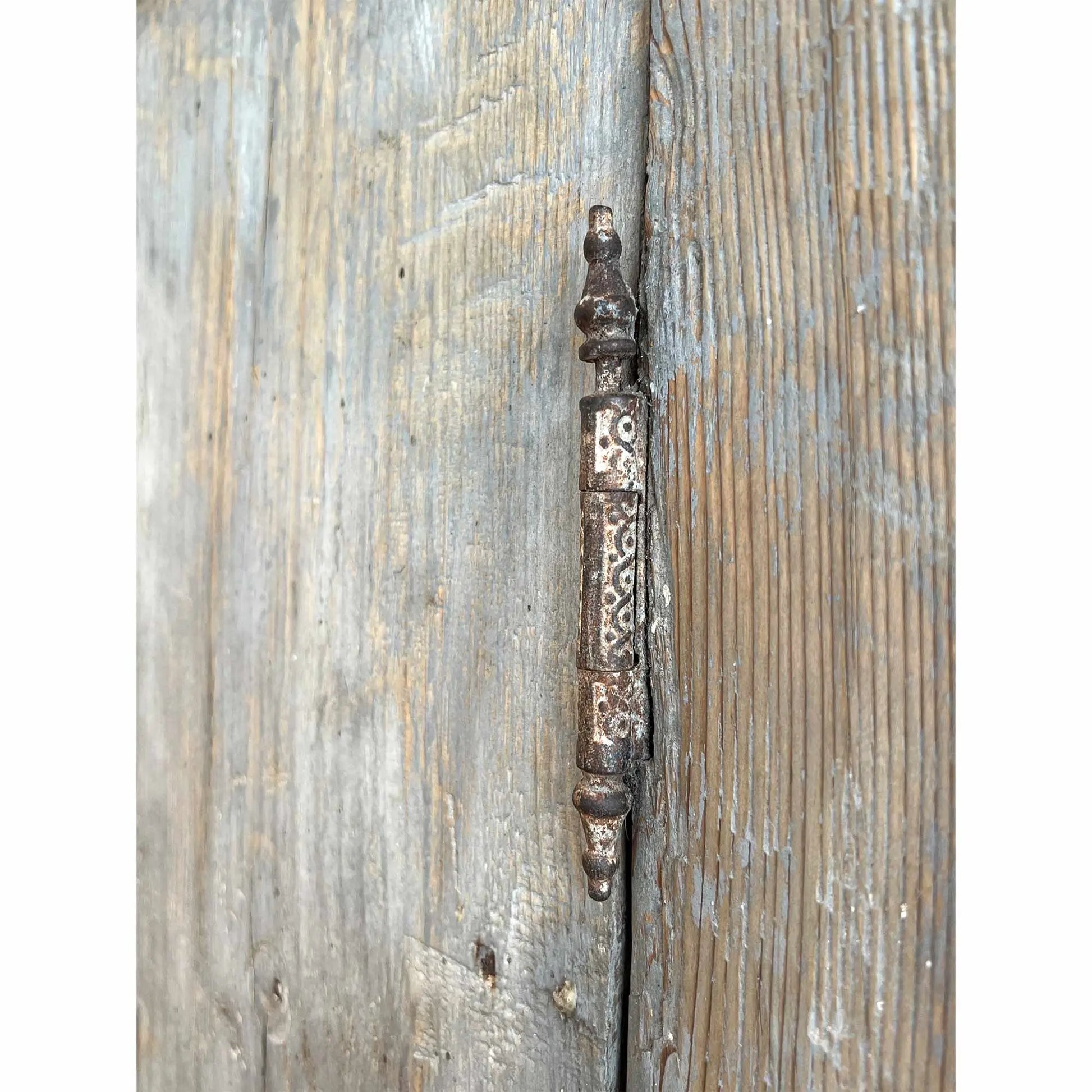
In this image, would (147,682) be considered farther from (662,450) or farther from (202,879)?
(662,450)

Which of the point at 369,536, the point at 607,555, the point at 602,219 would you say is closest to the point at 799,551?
the point at 607,555

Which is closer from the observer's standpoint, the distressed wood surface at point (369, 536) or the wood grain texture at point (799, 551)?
the wood grain texture at point (799, 551)

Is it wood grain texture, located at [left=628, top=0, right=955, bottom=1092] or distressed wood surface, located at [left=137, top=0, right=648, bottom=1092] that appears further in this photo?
distressed wood surface, located at [left=137, top=0, right=648, bottom=1092]

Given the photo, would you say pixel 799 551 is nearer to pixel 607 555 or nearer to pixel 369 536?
pixel 607 555

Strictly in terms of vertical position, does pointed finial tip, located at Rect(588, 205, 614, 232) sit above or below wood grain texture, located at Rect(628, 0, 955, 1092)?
above
